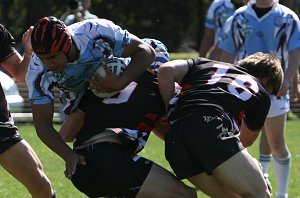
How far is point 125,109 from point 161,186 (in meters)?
0.54

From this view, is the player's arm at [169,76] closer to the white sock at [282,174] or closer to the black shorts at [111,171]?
the black shorts at [111,171]

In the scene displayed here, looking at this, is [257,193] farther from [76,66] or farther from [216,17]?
[216,17]

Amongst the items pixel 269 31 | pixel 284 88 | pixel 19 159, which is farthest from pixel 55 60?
pixel 269 31

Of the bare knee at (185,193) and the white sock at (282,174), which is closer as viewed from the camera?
the bare knee at (185,193)

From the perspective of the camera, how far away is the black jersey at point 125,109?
16.4 feet

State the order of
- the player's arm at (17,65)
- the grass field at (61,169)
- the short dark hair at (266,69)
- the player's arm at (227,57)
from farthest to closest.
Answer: the grass field at (61,169)
the player's arm at (227,57)
the player's arm at (17,65)
the short dark hair at (266,69)

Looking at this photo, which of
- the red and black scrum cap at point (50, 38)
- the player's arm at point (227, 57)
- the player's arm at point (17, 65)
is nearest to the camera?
the red and black scrum cap at point (50, 38)

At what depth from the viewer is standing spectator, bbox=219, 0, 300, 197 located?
7273 mm

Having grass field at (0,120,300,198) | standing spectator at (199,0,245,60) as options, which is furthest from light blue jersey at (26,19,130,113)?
standing spectator at (199,0,245,60)

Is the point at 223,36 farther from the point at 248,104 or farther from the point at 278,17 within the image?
the point at 248,104

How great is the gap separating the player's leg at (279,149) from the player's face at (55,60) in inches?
118

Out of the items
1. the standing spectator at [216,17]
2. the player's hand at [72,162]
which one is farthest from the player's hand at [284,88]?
the player's hand at [72,162]

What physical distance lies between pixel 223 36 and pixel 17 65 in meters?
2.56

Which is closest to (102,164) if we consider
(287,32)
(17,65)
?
(17,65)
